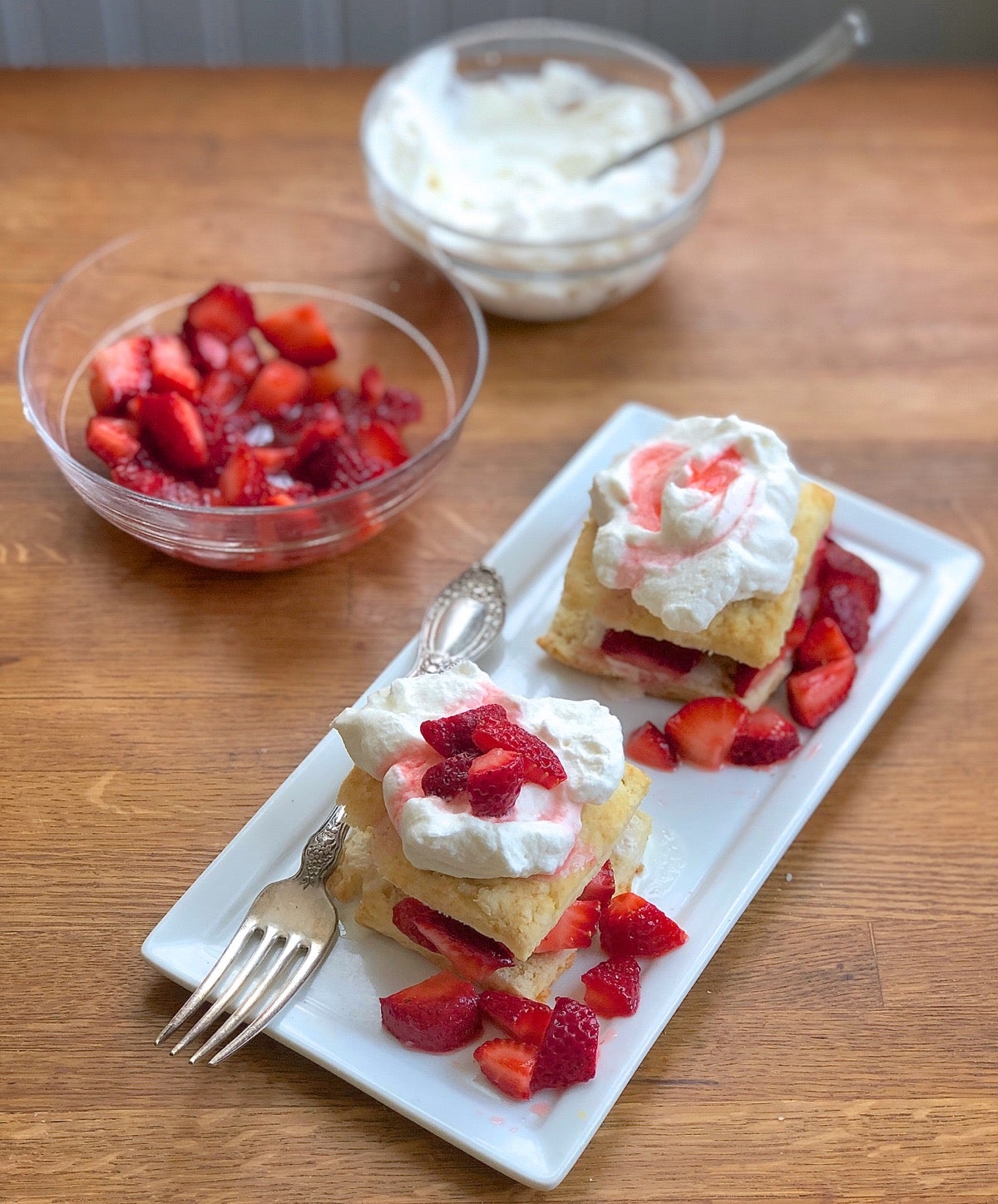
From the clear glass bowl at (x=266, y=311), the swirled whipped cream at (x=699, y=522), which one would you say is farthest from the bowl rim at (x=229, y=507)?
the swirled whipped cream at (x=699, y=522)

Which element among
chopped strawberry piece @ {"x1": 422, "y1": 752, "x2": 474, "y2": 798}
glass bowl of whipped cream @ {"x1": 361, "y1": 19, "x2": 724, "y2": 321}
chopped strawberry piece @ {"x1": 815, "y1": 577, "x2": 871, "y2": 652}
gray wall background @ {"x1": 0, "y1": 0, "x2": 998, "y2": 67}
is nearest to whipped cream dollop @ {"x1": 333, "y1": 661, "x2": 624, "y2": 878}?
chopped strawberry piece @ {"x1": 422, "y1": 752, "x2": 474, "y2": 798}

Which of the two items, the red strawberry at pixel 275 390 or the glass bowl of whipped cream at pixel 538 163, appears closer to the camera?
the red strawberry at pixel 275 390

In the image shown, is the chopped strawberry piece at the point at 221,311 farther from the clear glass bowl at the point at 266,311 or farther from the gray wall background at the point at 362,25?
the gray wall background at the point at 362,25

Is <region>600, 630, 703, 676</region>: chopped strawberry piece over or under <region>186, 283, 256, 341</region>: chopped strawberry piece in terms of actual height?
under

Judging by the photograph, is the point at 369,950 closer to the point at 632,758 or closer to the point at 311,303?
the point at 632,758

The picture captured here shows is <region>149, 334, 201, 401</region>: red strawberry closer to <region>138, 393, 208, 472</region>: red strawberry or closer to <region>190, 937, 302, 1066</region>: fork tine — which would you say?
<region>138, 393, 208, 472</region>: red strawberry
